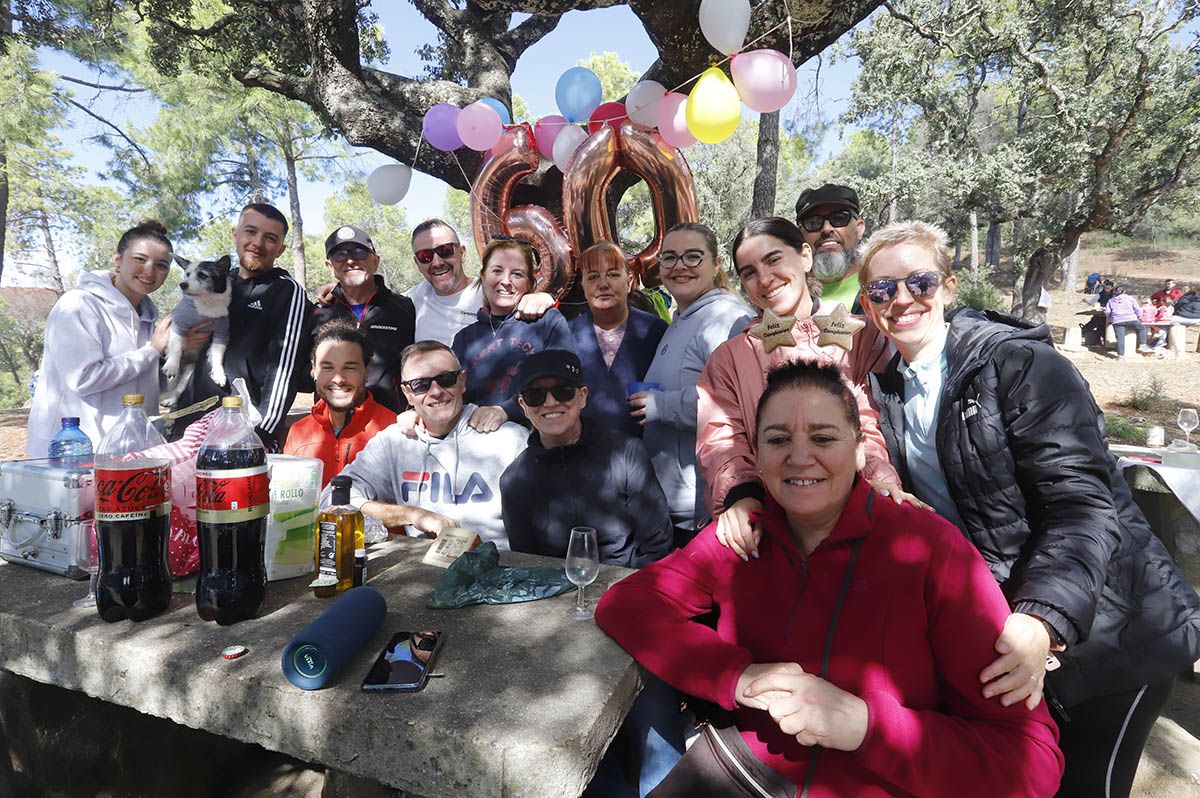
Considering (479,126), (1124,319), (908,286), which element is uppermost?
(479,126)

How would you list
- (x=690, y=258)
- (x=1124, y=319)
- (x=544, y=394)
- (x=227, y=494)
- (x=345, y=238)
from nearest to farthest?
(x=227, y=494) < (x=544, y=394) < (x=690, y=258) < (x=345, y=238) < (x=1124, y=319)

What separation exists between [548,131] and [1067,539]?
453cm

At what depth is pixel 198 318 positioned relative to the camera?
363 centimetres

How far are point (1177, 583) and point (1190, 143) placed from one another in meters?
13.8

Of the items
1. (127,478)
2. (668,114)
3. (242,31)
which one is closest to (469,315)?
(668,114)

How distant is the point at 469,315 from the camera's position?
4.16 metres

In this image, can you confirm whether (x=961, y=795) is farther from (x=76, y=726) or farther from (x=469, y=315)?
(x=469, y=315)

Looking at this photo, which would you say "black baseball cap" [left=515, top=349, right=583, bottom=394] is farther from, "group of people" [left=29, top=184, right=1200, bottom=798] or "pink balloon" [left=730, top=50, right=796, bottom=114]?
"pink balloon" [left=730, top=50, right=796, bottom=114]

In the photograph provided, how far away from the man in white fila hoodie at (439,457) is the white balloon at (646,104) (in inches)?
105

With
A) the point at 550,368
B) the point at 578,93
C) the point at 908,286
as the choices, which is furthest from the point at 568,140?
the point at 908,286

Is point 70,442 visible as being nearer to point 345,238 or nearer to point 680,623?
point 345,238

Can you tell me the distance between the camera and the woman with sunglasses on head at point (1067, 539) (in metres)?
1.63

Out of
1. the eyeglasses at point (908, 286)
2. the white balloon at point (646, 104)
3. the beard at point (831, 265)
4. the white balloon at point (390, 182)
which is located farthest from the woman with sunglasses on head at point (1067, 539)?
the white balloon at point (390, 182)

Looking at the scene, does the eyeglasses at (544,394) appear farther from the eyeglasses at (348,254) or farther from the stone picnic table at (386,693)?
the eyeglasses at (348,254)
